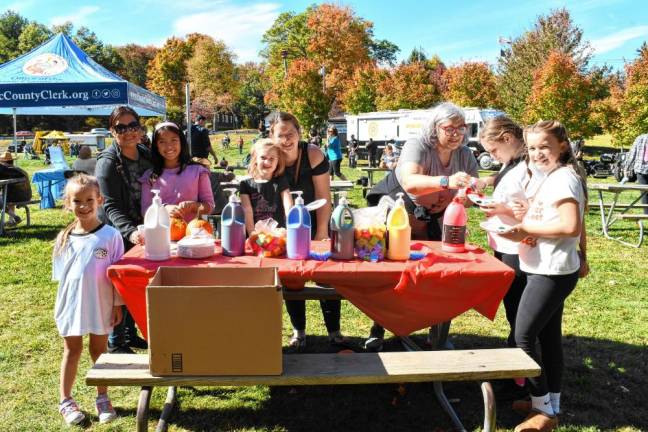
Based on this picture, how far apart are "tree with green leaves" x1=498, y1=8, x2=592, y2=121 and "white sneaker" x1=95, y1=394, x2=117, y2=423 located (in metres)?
31.8

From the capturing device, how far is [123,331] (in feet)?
11.7

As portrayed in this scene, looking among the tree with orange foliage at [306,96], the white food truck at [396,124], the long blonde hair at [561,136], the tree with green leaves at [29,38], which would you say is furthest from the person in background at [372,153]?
the tree with green leaves at [29,38]

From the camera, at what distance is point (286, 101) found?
36.4m

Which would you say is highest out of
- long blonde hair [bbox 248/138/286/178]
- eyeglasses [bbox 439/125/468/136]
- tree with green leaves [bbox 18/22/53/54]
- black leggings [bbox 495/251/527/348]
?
tree with green leaves [bbox 18/22/53/54]

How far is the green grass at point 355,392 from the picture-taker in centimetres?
288

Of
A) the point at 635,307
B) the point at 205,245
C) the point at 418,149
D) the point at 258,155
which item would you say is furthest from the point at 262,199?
the point at 635,307

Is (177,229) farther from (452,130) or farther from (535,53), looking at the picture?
(535,53)

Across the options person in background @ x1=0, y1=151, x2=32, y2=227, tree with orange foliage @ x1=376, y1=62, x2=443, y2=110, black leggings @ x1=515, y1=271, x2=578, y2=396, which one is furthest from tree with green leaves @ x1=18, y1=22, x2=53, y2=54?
black leggings @ x1=515, y1=271, x2=578, y2=396

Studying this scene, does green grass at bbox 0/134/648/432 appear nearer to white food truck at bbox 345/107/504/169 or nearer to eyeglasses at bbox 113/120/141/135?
eyeglasses at bbox 113/120/141/135

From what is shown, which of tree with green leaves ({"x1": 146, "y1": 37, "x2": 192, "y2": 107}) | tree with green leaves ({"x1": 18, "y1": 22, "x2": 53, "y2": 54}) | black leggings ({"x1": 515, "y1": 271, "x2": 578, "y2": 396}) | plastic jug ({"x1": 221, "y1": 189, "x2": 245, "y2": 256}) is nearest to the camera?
black leggings ({"x1": 515, "y1": 271, "x2": 578, "y2": 396})

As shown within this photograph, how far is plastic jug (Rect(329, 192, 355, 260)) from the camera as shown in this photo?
103 inches

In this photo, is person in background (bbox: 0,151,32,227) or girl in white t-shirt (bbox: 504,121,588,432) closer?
girl in white t-shirt (bbox: 504,121,588,432)

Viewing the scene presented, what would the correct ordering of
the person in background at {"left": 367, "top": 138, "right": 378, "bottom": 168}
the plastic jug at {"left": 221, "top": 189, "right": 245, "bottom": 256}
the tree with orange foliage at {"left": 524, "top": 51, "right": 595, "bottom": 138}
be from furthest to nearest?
the tree with orange foliage at {"left": 524, "top": 51, "right": 595, "bottom": 138}
the person in background at {"left": 367, "top": 138, "right": 378, "bottom": 168}
the plastic jug at {"left": 221, "top": 189, "right": 245, "bottom": 256}

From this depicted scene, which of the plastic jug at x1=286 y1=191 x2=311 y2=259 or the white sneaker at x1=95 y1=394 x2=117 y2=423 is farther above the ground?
the plastic jug at x1=286 y1=191 x2=311 y2=259
